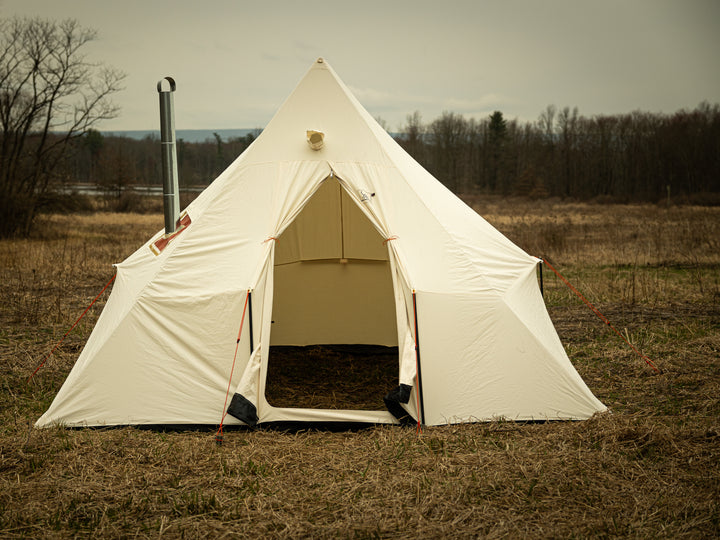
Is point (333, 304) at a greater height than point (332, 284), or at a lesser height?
lesser

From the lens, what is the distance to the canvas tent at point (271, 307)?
416cm

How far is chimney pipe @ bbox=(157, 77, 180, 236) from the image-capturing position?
4887 mm

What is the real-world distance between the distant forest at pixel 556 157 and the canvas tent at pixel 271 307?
1200 inches

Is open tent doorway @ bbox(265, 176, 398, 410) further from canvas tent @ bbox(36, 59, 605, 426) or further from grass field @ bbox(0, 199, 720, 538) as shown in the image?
grass field @ bbox(0, 199, 720, 538)

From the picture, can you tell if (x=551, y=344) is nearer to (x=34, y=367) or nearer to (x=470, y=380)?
(x=470, y=380)

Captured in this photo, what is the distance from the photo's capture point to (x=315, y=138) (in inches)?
189

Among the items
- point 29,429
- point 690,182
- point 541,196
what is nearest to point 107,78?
point 29,429

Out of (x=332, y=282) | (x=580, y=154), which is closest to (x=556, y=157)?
(x=580, y=154)

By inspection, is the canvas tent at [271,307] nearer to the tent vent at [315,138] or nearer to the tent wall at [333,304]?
the tent vent at [315,138]

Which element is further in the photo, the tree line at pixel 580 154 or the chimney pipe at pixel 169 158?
the tree line at pixel 580 154

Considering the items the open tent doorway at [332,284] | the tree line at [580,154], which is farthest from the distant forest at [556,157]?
the open tent doorway at [332,284]

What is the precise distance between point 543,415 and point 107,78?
18265mm

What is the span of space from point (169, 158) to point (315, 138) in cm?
136

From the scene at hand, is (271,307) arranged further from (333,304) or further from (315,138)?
(333,304)
